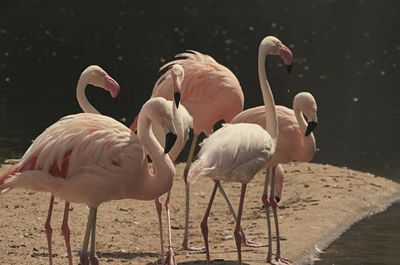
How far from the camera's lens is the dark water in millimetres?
12453

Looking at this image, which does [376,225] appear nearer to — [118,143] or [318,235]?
[318,235]

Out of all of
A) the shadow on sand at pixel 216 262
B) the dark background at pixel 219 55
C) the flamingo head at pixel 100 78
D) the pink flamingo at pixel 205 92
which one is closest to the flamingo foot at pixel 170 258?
the shadow on sand at pixel 216 262

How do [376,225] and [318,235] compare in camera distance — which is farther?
[376,225]

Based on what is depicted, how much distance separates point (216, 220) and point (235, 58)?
47.6ft

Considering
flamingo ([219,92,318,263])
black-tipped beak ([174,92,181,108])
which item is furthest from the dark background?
black-tipped beak ([174,92,181,108])

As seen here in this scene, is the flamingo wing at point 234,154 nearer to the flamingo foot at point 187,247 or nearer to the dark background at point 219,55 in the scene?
the flamingo foot at point 187,247

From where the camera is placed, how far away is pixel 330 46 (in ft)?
83.5

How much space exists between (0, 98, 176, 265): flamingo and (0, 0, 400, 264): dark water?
1.95 metres

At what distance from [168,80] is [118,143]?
6.63 ft

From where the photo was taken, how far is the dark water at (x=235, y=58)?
40.9ft

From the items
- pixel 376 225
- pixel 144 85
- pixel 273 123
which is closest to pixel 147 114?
pixel 273 123

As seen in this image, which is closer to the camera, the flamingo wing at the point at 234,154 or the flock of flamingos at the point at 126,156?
the flock of flamingos at the point at 126,156

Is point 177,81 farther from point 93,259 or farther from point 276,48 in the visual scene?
point 93,259

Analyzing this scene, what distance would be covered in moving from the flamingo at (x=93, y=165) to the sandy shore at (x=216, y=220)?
115 cm
